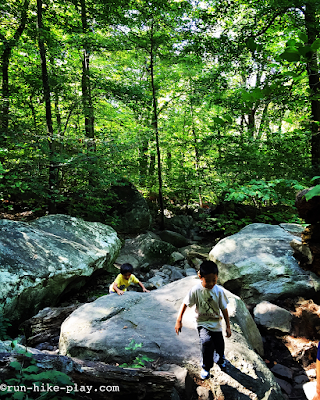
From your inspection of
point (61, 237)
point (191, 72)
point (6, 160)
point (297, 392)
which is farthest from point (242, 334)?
point (191, 72)

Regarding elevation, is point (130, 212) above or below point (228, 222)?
above

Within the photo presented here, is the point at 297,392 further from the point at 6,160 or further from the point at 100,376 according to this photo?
the point at 6,160

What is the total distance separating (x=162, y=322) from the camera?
3459mm

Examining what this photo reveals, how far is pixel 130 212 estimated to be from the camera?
34.9 ft

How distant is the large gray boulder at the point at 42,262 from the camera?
3.93 meters

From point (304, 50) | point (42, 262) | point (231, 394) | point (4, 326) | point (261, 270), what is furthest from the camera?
point (261, 270)

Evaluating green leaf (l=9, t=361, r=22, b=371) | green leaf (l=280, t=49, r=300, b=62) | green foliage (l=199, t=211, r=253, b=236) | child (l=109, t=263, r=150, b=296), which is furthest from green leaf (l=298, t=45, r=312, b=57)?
green foliage (l=199, t=211, r=253, b=236)

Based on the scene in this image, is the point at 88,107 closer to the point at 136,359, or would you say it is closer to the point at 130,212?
the point at 130,212

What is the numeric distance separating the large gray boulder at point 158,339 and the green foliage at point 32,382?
4.21ft

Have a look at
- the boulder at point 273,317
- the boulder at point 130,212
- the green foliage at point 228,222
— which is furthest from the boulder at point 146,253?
the boulder at point 273,317

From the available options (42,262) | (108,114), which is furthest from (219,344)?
(108,114)

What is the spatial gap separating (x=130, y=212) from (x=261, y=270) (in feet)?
21.8

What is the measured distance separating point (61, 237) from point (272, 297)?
5.25 m

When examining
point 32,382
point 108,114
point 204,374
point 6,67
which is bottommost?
point 204,374
